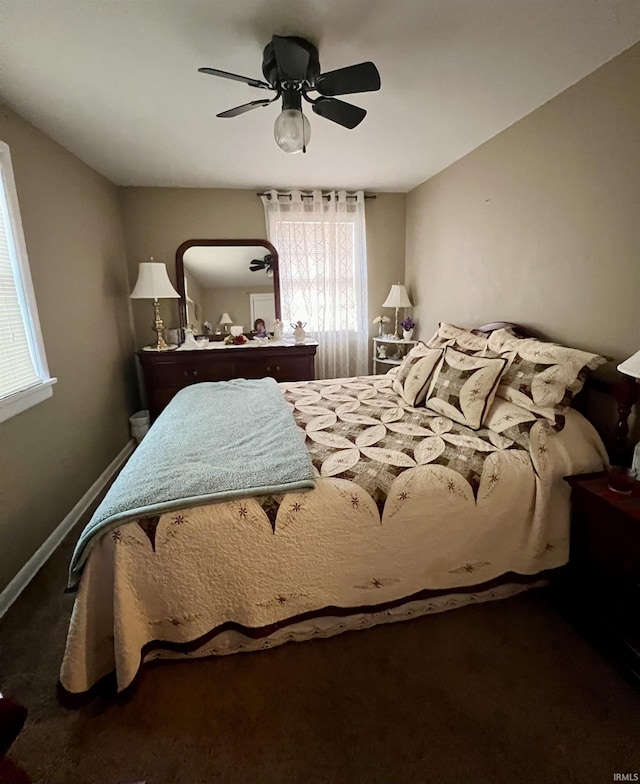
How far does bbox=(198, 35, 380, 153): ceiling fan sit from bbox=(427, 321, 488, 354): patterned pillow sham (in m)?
1.44

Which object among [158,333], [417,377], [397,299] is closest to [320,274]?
[397,299]

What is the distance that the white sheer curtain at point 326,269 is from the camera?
3844 mm

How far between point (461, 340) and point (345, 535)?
5.57 feet

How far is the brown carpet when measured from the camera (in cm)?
112

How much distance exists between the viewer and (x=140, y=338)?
3902mm

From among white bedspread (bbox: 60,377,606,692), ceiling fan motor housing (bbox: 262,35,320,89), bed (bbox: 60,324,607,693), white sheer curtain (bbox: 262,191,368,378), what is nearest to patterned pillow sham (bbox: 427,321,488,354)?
bed (bbox: 60,324,607,693)

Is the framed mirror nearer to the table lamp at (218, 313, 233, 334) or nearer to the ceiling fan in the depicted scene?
the table lamp at (218, 313, 233, 334)

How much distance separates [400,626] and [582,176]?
7.98 feet

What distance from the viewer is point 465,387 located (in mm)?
2043

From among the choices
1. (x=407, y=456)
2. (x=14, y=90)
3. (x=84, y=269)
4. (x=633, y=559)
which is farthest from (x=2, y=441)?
(x=633, y=559)

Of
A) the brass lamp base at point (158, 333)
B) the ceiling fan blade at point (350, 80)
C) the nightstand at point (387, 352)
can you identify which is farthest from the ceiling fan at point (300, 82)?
the nightstand at point (387, 352)

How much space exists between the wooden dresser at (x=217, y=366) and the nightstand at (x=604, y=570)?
2.57 m

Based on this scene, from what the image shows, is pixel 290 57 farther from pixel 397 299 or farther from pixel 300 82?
pixel 397 299

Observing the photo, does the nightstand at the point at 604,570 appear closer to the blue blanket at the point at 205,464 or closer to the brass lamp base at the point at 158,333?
the blue blanket at the point at 205,464
